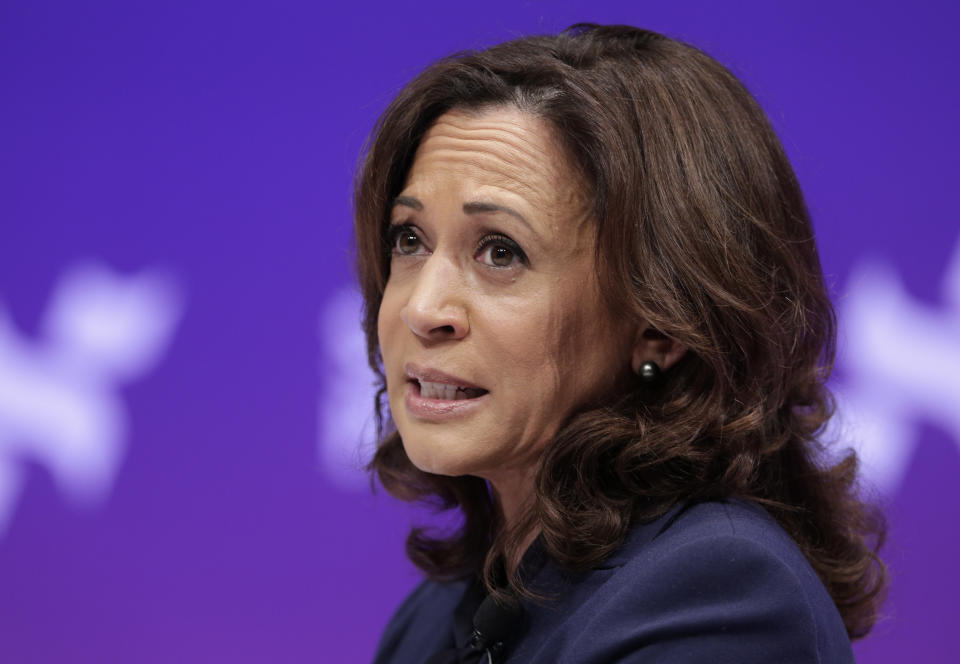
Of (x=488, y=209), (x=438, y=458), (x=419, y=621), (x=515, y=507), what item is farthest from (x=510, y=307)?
(x=419, y=621)

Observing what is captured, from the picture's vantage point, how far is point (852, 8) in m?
2.55

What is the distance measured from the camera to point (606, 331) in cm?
152

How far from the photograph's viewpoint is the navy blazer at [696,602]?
1.22 meters

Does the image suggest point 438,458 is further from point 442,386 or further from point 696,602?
point 696,602

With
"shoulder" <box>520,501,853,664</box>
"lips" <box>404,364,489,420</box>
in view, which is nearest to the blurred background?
"lips" <box>404,364,489,420</box>

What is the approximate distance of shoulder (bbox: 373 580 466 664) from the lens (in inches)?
72.8

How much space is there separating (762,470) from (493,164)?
22.4 inches

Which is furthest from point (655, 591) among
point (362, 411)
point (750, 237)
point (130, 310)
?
point (130, 310)

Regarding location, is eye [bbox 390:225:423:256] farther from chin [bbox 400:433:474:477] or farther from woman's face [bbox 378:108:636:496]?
chin [bbox 400:433:474:477]

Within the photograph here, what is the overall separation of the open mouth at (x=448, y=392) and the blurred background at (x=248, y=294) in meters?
1.00

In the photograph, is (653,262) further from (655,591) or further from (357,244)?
(357,244)

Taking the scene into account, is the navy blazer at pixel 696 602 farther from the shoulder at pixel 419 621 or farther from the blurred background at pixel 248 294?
the blurred background at pixel 248 294

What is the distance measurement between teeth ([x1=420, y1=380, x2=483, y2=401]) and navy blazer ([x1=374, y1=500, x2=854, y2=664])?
0.27 m

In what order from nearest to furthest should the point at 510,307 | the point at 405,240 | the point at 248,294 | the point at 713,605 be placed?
the point at 713,605 < the point at 510,307 < the point at 405,240 < the point at 248,294
